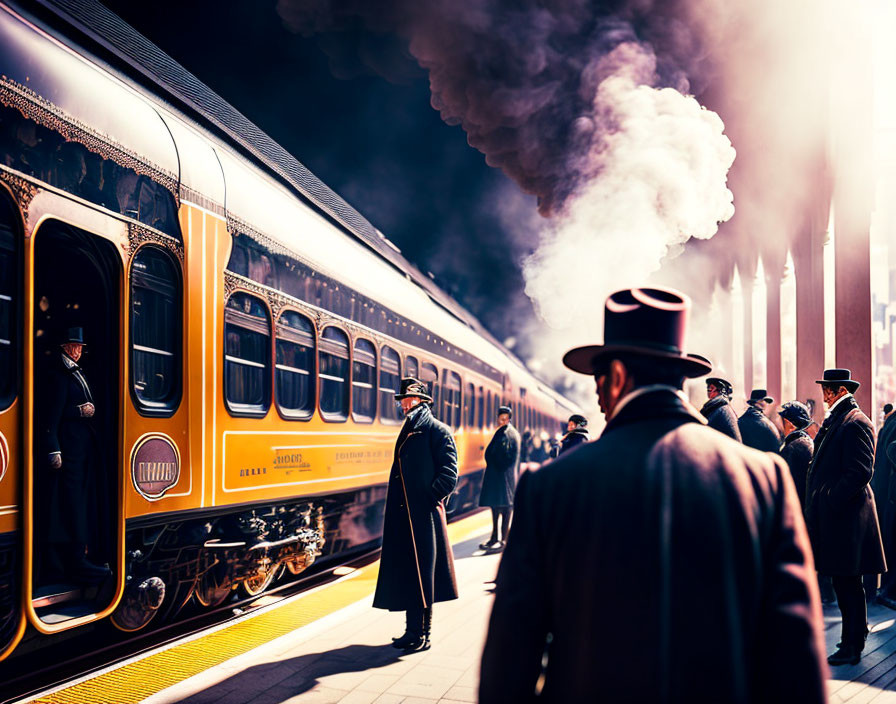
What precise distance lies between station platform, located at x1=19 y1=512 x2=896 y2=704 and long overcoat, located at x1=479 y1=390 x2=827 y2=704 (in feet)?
5.74

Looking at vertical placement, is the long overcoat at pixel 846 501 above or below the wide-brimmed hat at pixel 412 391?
below

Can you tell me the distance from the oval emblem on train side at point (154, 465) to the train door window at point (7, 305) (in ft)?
3.24

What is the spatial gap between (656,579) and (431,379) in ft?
34.1

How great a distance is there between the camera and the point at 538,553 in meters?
1.79

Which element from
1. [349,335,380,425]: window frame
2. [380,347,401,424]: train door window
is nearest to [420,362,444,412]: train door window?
[380,347,401,424]: train door window

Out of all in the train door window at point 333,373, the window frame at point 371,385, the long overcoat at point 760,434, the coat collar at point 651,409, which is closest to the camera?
the coat collar at point 651,409

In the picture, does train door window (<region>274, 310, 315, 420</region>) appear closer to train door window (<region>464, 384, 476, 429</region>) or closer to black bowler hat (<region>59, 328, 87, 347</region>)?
black bowler hat (<region>59, 328, 87, 347</region>)

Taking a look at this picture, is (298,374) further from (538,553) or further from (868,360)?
(868,360)

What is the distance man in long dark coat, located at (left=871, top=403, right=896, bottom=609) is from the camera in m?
7.17

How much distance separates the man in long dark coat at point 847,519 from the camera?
17.0ft

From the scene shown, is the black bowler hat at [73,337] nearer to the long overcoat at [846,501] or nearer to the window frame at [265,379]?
the window frame at [265,379]

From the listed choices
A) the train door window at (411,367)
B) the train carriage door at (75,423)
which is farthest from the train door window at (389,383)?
the train carriage door at (75,423)

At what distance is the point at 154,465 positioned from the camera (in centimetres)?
501

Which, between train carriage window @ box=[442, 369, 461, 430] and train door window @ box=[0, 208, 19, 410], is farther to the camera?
train carriage window @ box=[442, 369, 461, 430]
